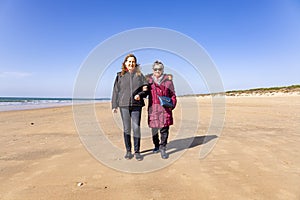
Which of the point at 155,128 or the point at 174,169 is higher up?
the point at 155,128

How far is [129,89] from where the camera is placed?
4.36 m

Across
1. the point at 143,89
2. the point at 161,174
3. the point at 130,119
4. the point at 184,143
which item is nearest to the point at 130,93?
the point at 143,89

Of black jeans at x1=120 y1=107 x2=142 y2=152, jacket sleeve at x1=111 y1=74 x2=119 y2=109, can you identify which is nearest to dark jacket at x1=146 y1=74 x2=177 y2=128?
black jeans at x1=120 y1=107 x2=142 y2=152

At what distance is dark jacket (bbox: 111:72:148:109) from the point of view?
4355mm

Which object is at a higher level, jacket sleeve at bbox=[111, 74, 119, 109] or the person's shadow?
jacket sleeve at bbox=[111, 74, 119, 109]

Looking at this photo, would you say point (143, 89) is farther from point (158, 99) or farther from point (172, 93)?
point (172, 93)

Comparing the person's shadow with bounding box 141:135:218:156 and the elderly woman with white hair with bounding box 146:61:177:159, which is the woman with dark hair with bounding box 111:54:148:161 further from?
the person's shadow with bounding box 141:135:218:156

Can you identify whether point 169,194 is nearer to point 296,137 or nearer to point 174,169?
point 174,169

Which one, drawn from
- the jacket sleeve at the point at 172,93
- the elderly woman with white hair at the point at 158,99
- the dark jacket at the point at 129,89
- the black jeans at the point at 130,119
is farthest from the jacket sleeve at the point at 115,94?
the jacket sleeve at the point at 172,93

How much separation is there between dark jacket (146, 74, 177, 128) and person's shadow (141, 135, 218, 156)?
35.9 inches

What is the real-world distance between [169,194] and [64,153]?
3.14m

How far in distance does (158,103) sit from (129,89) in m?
0.72

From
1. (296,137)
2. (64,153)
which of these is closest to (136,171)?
(64,153)

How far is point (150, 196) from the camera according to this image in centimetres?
288
